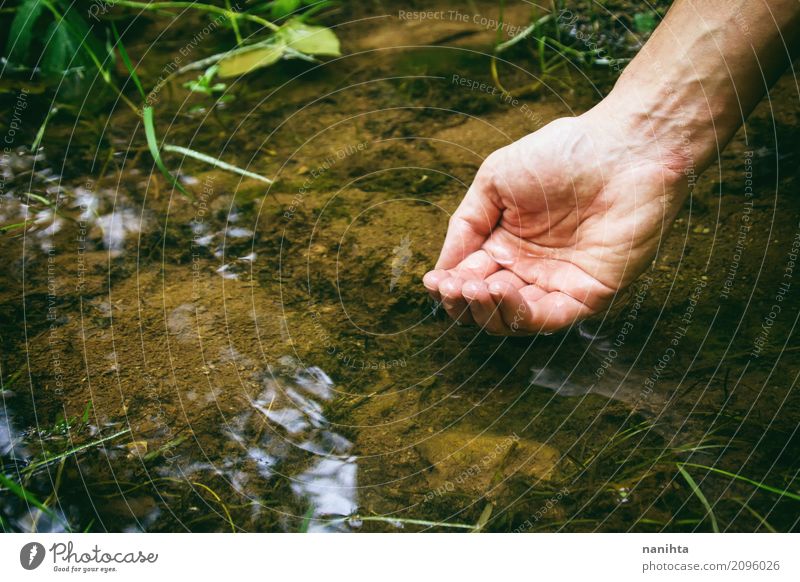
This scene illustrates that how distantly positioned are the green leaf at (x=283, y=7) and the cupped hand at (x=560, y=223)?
2.87ft

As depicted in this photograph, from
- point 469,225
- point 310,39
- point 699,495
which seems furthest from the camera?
point 310,39

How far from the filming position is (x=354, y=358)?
1.00m

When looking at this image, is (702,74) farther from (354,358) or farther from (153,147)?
(153,147)

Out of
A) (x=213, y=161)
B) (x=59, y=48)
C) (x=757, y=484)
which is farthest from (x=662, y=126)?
(x=59, y=48)

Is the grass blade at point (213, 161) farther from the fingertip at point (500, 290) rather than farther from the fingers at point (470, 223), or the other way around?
the fingertip at point (500, 290)

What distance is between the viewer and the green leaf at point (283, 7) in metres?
1.63

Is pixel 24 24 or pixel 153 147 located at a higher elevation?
pixel 24 24

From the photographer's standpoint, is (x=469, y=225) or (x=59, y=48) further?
(x=59, y=48)

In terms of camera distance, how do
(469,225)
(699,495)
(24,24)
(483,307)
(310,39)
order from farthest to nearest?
(310,39), (24,24), (469,225), (483,307), (699,495)

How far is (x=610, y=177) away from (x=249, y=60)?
0.96 m

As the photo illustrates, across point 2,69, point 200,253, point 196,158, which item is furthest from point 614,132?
point 2,69

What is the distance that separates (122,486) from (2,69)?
117 centimetres

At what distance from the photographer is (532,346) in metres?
1.00
